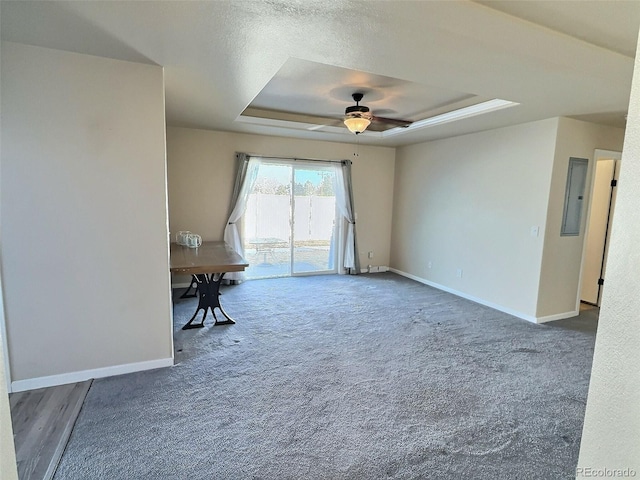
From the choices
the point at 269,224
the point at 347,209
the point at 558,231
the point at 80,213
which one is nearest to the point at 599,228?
the point at 558,231

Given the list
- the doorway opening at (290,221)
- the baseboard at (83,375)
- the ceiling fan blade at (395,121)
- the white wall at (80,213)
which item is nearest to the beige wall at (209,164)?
the doorway opening at (290,221)

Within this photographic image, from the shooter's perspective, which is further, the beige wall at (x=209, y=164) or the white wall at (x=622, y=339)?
the beige wall at (x=209, y=164)

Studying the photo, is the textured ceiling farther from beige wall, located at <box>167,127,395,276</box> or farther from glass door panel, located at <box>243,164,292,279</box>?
glass door panel, located at <box>243,164,292,279</box>

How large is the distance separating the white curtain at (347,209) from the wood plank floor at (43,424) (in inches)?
175

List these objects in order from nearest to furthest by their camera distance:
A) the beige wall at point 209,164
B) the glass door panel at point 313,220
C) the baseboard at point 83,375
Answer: the baseboard at point 83,375 → the beige wall at point 209,164 → the glass door panel at point 313,220

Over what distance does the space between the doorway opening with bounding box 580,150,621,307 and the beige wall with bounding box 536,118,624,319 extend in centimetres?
37

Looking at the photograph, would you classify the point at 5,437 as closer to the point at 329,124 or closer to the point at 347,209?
the point at 329,124

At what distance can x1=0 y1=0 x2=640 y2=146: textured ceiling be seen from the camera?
177 cm

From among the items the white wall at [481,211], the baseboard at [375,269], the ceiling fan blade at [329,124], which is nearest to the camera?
the white wall at [481,211]

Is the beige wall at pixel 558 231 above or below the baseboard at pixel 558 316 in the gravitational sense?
above

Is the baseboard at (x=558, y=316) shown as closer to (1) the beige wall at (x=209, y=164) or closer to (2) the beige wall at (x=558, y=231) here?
(2) the beige wall at (x=558, y=231)

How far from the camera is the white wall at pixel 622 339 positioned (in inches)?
26.2

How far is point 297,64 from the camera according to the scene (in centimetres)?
286

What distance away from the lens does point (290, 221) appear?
232 inches
